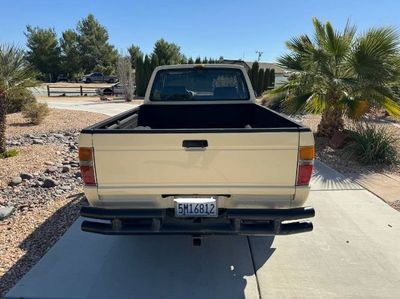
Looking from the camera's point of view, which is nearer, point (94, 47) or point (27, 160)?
point (27, 160)

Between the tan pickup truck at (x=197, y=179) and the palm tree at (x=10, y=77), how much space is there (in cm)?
581

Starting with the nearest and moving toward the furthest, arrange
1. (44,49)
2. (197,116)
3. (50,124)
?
(197,116), (50,124), (44,49)

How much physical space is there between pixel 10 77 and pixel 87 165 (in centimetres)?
605

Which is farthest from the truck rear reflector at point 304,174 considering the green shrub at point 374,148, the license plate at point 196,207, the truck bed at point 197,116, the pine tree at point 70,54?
the pine tree at point 70,54

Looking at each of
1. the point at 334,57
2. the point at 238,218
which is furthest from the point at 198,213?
the point at 334,57

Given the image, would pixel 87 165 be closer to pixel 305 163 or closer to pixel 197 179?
pixel 197 179

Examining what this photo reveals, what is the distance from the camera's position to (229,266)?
3305mm

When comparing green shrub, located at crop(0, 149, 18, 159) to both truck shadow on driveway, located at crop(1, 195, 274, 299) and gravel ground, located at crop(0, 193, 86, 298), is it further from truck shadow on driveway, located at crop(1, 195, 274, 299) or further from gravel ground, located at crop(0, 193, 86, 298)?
truck shadow on driveway, located at crop(1, 195, 274, 299)

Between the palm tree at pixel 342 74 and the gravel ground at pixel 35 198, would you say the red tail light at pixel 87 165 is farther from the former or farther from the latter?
the palm tree at pixel 342 74

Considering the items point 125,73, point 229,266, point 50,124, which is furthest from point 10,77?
point 125,73

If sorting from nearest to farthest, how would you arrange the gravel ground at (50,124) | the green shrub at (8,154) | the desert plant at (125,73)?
the green shrub at (8,154)
the gravel ground at (50,124)
the desert plant at (125,73)

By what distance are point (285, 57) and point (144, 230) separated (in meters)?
7.27

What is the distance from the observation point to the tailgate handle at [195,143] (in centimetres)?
272

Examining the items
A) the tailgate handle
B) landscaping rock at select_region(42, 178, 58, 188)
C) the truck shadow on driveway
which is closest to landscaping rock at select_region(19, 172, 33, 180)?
landscaping rock at select_region(42, 178, 58, 188)
